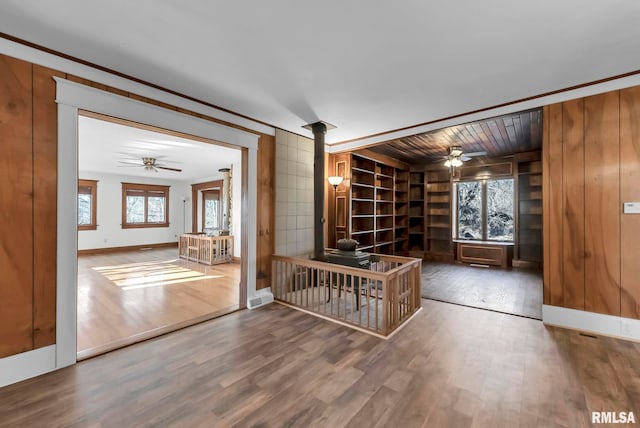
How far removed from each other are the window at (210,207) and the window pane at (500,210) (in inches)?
328

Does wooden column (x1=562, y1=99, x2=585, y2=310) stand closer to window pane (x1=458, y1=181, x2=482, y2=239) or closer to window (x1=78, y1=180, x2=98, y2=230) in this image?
window pane (x1=458, y1=181, x2=482, y2=239)

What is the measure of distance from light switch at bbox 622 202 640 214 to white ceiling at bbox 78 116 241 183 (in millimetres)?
5695

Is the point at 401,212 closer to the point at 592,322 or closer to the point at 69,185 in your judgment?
the point at 592,322

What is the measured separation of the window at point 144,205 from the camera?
8945mm

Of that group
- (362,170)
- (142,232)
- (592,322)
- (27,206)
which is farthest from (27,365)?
(142,232)

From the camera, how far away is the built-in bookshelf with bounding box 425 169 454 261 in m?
7.05

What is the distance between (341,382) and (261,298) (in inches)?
76.8

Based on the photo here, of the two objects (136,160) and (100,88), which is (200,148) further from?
(100,88)

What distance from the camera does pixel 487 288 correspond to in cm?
437

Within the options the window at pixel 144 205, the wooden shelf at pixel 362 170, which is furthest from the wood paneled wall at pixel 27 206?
the window at pixel 144 205

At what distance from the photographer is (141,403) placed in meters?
1.75

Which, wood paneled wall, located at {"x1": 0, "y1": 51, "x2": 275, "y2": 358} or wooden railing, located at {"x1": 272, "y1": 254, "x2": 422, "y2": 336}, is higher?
wood paneled wall, located at {"x1": 0, "y1": 51, "x2": 275, "y2": 358}

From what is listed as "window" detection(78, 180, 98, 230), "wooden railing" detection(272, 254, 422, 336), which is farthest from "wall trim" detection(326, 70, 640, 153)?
"window" detection(78, 180, 98, 230)

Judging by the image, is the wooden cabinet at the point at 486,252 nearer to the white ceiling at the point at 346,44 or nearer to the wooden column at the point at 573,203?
the wooden column at the point at 573,203
